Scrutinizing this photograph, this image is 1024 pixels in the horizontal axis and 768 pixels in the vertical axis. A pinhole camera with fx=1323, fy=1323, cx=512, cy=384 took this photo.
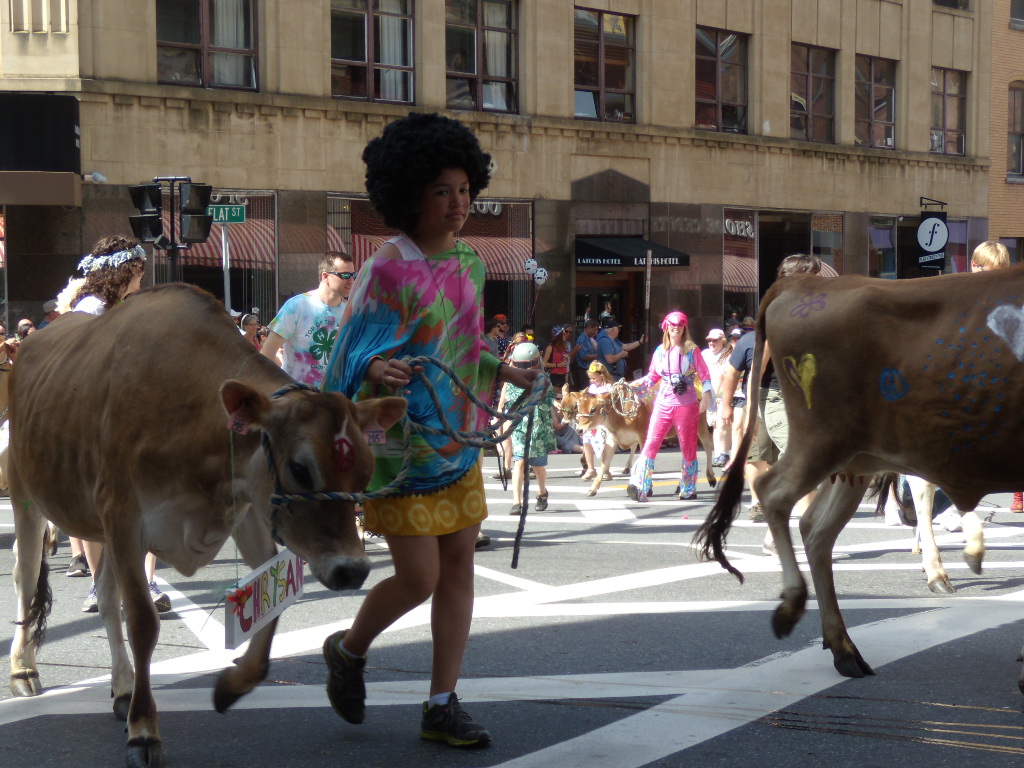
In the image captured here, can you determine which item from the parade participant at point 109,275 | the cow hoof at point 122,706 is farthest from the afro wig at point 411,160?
the parade participant at point 109,275

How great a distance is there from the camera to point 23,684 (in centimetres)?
578

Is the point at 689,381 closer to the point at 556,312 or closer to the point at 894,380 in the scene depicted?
the point at 894,380

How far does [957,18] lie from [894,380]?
32.9 meters

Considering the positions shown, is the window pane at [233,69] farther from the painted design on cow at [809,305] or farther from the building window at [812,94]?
the painted design on cow at [809,305]

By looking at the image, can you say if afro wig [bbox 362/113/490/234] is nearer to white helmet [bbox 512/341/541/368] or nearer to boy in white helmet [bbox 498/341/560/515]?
boy in white helmet [bbox 498/341/560/515]

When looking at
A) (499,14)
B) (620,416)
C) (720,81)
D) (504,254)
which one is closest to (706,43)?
(720,81)

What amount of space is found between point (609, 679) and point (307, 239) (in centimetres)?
1880

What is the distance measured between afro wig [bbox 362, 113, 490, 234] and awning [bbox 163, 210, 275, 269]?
17851 mm

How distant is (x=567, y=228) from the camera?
2730 cm

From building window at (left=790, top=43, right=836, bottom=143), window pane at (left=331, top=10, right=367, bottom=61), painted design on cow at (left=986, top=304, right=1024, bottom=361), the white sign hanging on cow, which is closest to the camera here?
the white sign hanging on cow

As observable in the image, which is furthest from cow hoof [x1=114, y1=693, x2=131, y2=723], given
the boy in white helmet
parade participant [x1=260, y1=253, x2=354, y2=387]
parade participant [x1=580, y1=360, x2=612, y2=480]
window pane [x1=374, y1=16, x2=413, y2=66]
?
window pane [x1=374, y1=16, x2=413, y2=66]

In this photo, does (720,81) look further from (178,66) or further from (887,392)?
(887,392)

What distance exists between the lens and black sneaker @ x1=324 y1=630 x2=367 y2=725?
4.85 metres

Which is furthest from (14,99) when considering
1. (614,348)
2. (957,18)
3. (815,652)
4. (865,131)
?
(957,18)
